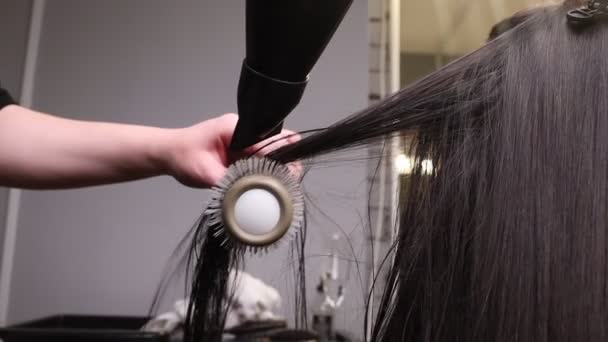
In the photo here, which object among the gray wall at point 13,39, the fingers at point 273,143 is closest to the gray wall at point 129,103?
the gray wall at point 13,39

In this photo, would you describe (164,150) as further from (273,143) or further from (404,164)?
(404,164)

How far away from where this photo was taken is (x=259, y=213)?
372 millimetres

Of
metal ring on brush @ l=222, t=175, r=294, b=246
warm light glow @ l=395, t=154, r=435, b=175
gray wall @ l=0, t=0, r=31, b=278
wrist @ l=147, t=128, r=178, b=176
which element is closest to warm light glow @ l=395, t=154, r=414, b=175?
warm light glow @ l=395, t=154, r=435, b=175

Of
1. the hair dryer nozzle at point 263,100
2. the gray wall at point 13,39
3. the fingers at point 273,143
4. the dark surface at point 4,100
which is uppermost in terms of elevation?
the gray wall at point 13,39

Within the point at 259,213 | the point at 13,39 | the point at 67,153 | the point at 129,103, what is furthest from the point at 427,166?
the point at 13,39

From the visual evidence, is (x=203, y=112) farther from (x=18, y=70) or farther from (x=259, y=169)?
(x=259, y=169)

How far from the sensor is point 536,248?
1.02 feet

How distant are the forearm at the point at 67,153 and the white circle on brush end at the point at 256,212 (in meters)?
0.22

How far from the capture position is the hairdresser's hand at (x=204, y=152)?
1.64 ft

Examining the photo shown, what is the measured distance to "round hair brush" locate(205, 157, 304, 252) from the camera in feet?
1.23

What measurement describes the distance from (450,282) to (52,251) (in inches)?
44.6

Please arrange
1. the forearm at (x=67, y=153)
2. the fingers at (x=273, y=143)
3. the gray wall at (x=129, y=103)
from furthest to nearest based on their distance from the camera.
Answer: the gray wall at (x=129, y=103) < the forearm at (x=67, y=153) < the fingers at (x=273, y=143)

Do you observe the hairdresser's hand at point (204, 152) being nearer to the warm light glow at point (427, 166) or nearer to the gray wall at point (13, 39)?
the warm light glow at point (427, 166)

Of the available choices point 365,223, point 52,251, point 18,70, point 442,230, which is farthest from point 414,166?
point 18,70
